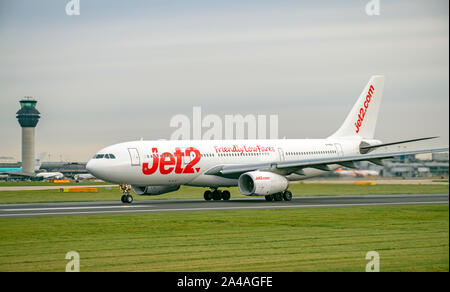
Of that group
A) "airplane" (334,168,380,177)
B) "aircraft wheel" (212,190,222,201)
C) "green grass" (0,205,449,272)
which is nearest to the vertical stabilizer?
"airplane" (334,168,380,177)

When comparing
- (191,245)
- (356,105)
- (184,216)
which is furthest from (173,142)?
(191,245)

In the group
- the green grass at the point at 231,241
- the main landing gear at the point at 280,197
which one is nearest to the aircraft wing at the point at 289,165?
the main landing gear at the point at 280,197

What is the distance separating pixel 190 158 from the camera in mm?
48656

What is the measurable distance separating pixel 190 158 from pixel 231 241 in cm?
2507

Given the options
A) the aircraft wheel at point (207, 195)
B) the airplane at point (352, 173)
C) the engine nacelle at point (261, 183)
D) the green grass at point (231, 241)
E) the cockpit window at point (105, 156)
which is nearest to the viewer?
the green grass at point (231, 241)

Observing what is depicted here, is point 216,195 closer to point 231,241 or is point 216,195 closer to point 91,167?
point 91,167

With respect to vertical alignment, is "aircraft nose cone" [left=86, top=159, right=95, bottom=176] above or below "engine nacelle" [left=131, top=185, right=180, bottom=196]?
above

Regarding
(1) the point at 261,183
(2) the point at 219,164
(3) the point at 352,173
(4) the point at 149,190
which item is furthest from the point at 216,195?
(3) the point at 352,173

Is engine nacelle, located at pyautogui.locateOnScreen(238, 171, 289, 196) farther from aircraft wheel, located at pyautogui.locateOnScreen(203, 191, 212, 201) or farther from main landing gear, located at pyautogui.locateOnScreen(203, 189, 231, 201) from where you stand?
aircraft wheel, located at pyautogui.locateOnScreen(203, 191, 212, 201)

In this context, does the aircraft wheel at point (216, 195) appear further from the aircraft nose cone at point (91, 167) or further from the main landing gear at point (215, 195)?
the aircraft nose cone at point (91, 167)

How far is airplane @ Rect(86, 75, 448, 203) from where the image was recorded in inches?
1826

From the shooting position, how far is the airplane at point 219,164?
152ft
